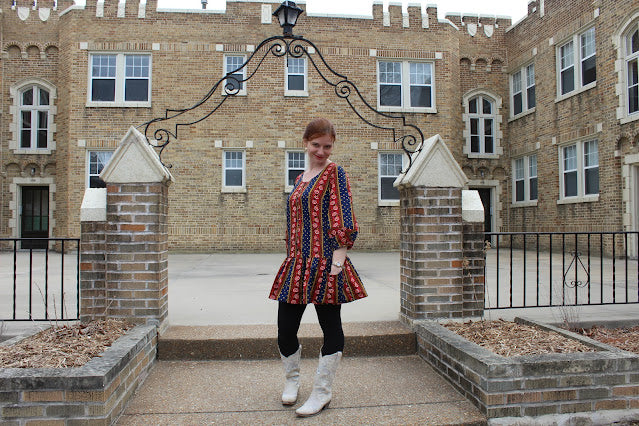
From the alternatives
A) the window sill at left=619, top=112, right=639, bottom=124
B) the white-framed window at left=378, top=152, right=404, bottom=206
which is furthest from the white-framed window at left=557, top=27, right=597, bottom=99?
the white-framed window at left=378, top=152, right=404, bottom=206

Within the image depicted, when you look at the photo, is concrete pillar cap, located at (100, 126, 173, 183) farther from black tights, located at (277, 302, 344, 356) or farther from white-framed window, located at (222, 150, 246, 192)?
white-framed window, located at (222, 150, 246, 192)

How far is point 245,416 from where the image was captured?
2895 millimetres

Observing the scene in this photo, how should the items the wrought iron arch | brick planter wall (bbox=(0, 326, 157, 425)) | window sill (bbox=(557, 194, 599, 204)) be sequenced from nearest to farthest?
1. brick planter wall (bbox=(0, 326, 157, 425))
2. the wrought iron arch
3. window sill (bbox=(557, 194, 599, 204))

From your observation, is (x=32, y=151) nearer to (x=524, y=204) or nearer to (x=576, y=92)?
(x=524, y=204)

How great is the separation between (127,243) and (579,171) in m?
14.1

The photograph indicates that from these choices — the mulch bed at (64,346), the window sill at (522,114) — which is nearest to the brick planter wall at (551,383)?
the mulch bed at (64,346)

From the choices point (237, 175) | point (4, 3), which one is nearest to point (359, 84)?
point (237, 175)

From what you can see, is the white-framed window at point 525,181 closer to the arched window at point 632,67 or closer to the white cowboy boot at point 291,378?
the arched window at point 632,67

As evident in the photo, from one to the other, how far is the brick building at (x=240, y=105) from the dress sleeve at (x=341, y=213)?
12103 millimetres

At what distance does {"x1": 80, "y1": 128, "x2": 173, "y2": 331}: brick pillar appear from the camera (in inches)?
156

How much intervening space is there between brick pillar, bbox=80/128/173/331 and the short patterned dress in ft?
4.96

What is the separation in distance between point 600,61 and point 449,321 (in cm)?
1263

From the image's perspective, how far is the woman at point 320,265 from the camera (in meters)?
2.88

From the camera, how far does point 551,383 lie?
2918 millimetres
